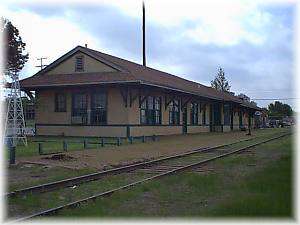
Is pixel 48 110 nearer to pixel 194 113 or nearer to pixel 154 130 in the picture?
pixel 154 130

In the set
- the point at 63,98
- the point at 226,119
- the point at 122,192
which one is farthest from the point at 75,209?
the point at 226,119

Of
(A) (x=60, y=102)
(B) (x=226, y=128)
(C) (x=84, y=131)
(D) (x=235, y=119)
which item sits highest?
(A) (x=60, y=102)

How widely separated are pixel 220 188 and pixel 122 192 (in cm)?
216

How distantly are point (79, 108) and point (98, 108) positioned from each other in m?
1.48

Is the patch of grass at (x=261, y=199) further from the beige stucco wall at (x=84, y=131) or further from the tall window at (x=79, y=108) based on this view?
the tall window at (x=79, y=108)

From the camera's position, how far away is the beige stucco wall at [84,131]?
2834 centimetres

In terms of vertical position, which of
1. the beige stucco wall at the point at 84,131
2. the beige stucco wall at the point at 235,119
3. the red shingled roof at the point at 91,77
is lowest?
the beige stucco wall at the point at 84,131

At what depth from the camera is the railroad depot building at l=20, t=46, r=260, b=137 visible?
1105 inches

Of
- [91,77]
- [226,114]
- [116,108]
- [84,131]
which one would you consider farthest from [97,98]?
[226,114]

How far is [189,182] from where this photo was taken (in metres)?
10.5

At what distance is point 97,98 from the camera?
29281 millimetres

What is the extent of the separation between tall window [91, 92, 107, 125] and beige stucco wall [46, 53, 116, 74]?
1850 mm

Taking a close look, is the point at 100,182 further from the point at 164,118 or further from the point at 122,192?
the point at 164,118

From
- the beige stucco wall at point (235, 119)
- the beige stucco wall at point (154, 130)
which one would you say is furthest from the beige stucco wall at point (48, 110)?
the beige stucco wall at point (235, 119)
